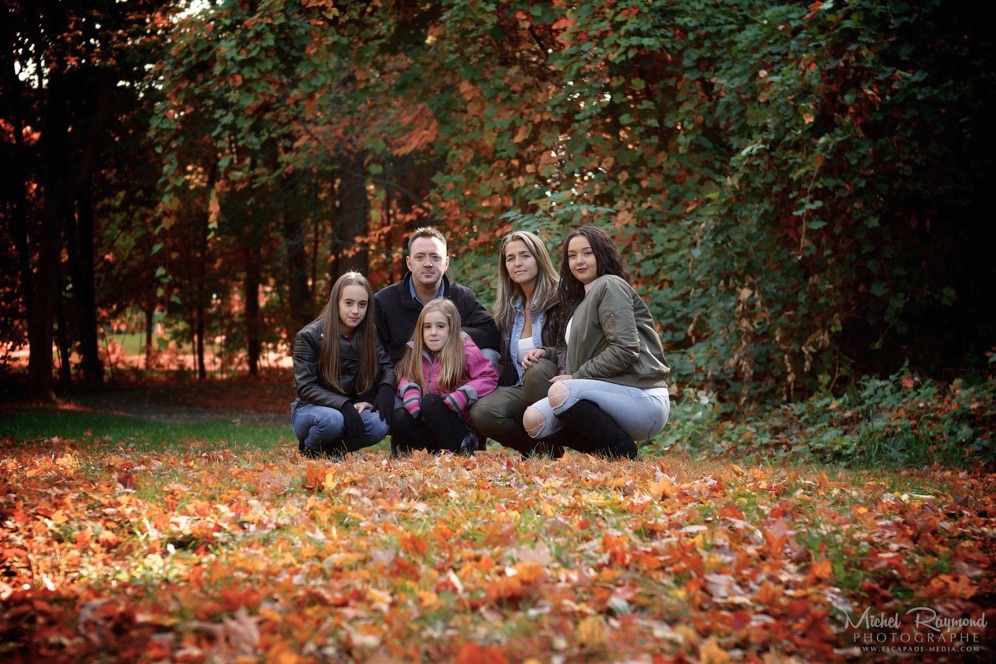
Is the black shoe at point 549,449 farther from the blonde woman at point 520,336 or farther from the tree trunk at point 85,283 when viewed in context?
the tree trunk at point 85,283

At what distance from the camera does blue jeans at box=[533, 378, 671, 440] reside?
491cm

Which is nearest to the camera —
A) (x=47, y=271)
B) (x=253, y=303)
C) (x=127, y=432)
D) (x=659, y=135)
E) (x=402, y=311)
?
(x=402, y=311)

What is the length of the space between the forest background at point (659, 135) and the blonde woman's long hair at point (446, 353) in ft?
8.89

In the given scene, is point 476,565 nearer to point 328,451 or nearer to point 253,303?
point 328,451

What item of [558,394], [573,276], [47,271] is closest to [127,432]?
[47,271]

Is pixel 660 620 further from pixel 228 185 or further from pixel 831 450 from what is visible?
→ pixel 228 185

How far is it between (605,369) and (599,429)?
366 mm

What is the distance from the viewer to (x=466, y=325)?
5836mm

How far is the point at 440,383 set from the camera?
5473 mm

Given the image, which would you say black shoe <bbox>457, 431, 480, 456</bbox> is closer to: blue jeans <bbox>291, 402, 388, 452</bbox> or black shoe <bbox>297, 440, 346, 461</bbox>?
blue jeans <bbox>291, 402, 388, 452</bbox>

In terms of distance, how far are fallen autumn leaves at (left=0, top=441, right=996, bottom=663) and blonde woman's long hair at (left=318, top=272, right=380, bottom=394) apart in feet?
4.09

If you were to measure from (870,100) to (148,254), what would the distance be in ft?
58.6

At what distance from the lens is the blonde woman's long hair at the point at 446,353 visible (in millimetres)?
5461

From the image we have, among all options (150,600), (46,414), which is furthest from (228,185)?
(150,600)
